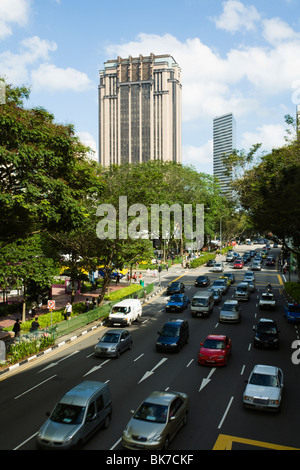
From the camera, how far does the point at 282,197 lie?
26.5 meters

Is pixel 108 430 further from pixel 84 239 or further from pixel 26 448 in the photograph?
pixel 84 239

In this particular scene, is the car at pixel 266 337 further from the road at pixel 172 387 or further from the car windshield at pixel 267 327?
the road at pixel 172 387

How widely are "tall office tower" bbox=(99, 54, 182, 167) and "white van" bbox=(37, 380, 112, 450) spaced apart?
165 metres

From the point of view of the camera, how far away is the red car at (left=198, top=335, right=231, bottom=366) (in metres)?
19.5

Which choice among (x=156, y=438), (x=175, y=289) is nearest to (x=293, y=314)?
(x=175, y=289)

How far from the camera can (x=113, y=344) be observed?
21.3 metres

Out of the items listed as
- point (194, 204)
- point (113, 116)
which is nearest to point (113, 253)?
point (194, 204)

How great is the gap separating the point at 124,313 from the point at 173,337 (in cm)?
748

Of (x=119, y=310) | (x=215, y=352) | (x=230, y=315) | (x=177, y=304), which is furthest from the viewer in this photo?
(x=177, y=304)

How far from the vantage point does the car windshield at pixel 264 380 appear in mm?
14988

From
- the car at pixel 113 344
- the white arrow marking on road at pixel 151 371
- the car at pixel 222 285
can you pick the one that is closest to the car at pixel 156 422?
the white arrow marking on road at pixel 151 371

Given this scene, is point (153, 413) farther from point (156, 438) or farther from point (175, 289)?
point (175, 289)

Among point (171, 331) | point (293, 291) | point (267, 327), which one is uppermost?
point (293, 291)
